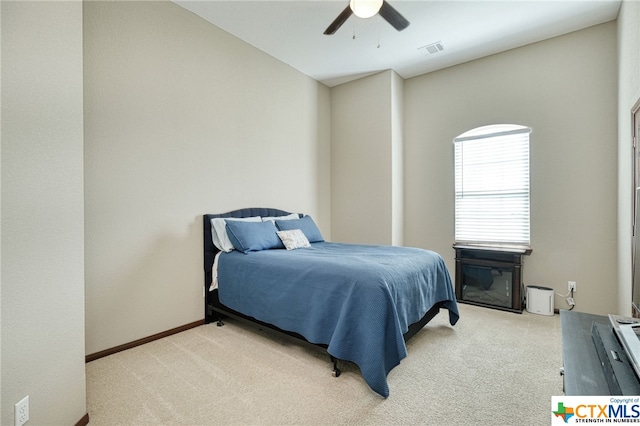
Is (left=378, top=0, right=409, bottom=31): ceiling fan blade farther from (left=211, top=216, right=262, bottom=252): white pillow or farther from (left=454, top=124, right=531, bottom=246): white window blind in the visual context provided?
(left=211, top=216, right=262, bottom=252): white pillow

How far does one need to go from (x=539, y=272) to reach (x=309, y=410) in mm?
3363

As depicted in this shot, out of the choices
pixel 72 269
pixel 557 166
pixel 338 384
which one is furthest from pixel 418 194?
pixel 72 269

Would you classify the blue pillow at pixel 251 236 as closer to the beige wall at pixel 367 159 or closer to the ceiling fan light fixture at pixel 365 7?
the beige wall at pixel 367 159

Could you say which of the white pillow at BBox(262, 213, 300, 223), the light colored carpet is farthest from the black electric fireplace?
the white pillow at BBox(262, 213, 300, 223)

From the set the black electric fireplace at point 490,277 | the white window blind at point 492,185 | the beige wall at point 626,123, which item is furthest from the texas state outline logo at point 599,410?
the white window blind at point 492,185

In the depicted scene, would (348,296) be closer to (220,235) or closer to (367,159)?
(220,235)

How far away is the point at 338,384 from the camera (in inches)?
79.0

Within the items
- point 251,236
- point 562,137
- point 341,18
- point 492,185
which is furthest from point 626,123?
point 251,236

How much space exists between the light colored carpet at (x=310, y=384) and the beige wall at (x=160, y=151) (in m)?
0.49

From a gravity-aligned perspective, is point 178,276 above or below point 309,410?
above

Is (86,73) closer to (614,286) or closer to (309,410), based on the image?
(309,410)

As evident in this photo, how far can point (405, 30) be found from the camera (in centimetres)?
335

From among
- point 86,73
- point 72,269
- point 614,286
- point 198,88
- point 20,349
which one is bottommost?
point 614,286

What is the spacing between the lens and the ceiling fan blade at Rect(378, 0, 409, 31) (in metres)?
2.26
